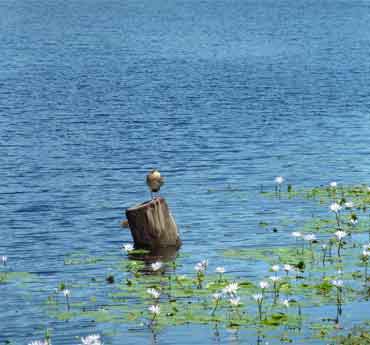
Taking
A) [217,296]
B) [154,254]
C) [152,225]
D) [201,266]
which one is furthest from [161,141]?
[217,296]

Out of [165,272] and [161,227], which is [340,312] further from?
[161,227]

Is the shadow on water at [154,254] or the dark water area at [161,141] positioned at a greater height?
the dark water area at [161,141]

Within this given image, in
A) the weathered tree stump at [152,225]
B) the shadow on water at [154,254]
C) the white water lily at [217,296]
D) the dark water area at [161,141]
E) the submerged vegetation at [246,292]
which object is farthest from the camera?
the dark water area at [161,141]

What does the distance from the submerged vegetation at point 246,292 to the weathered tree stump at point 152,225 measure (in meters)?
0.42

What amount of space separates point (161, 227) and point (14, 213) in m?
8.57

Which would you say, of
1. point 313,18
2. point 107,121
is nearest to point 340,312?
point 107,121

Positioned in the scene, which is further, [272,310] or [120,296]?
[120,296]

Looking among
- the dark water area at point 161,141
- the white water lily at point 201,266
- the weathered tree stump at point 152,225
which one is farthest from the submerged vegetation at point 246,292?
the dark water area at point 161,141

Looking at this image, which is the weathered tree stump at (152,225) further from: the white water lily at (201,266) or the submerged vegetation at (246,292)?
the white water lily at (201,266)

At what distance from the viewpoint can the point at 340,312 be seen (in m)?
21.4

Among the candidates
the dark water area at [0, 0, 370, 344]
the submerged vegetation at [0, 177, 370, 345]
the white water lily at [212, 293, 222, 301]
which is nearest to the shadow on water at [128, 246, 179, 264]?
the submerged vegetation at [0, 177, 370, 345]

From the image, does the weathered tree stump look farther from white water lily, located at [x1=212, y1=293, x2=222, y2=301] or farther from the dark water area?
white water lily, located at [x1=212, y1=293, x2=222, y2=301]

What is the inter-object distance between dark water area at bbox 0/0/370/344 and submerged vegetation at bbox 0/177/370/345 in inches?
20.5

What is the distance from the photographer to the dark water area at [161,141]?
97.0 ft
